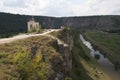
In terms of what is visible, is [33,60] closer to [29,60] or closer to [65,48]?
[29,60]

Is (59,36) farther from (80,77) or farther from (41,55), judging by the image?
(41,55)

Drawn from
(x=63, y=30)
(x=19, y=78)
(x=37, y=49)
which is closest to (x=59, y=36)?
(x=63, y=30)

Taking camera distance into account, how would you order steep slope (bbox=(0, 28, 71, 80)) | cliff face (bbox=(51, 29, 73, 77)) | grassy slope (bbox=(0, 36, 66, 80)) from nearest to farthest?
grassy slope (bbox=(0, 36, 66, 80)) → steep slope (bbox=(0, 28, 71, 80)) → cliff face (bbox=(51, 29, 73, 77))

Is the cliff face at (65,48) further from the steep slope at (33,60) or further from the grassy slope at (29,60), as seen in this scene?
the grassy slope at (29,60)

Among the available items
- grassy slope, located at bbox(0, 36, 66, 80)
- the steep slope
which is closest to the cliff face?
the steep slope

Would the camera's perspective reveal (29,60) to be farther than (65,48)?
No

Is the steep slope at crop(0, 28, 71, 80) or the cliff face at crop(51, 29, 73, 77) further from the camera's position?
the cliff face at crop(51, 29, 73, 77)

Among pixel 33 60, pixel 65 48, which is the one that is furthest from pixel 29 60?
pixel 65 48

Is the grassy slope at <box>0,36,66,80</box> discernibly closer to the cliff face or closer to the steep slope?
the steep slope
